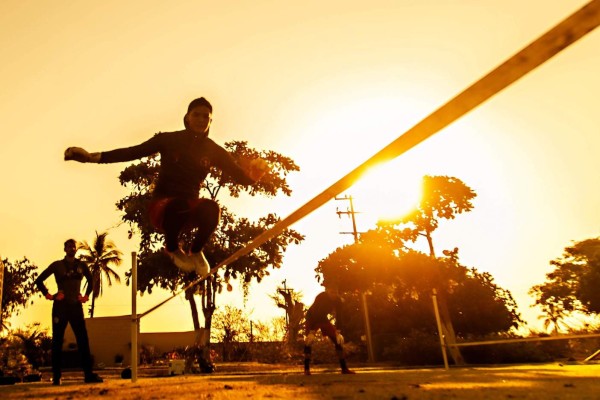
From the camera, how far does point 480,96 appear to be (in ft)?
5.95

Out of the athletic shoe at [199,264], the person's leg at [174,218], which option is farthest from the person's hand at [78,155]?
the athletic shoe at [199,264]

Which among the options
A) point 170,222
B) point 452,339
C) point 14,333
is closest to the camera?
point 170,222

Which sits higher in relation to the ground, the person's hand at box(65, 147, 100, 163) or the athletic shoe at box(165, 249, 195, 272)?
the person's hand at box(65, 147, 100, 163)

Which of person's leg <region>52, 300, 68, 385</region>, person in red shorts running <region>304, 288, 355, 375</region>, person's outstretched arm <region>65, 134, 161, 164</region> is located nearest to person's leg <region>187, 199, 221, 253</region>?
person's outstretched arm <region>65, 134, 161, 164</region>

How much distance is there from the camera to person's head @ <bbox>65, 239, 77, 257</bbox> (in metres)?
8.13

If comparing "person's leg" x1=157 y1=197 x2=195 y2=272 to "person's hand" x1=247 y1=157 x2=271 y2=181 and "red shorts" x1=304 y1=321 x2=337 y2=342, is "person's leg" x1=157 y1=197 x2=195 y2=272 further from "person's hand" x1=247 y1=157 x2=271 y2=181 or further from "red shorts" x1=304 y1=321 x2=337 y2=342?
"red shorts" x1=304 y1=321 x2=337 y2=342

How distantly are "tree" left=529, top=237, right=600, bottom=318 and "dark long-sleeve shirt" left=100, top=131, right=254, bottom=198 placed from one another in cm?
3226

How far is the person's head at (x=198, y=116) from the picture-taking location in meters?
4.60

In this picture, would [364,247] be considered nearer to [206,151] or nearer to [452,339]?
[452,339]

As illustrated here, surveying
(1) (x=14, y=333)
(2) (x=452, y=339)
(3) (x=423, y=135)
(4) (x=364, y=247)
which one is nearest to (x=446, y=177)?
(4) (x=364, y=247)

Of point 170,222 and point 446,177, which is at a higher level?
point 446,177

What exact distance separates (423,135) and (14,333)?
134 ft

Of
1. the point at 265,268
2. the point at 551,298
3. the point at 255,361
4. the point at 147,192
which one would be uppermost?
the point at 147,192

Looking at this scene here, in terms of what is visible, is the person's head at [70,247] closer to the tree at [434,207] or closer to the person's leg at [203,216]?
the person's leg at [203,216]
